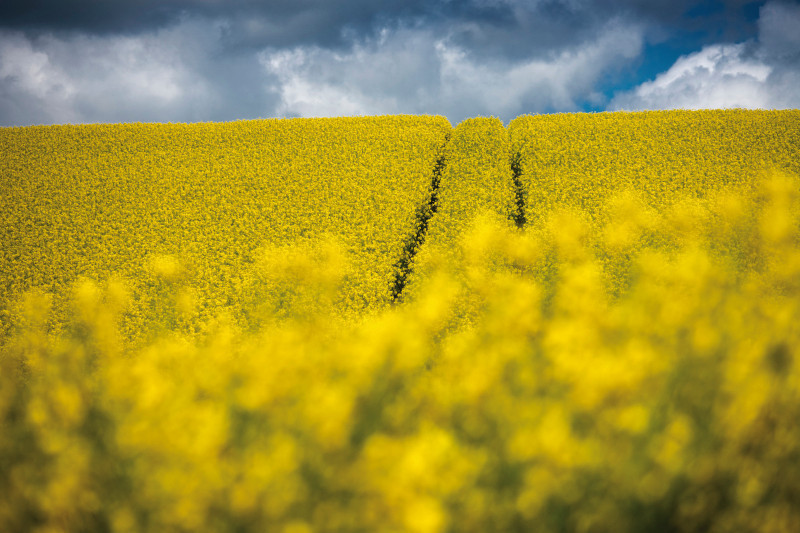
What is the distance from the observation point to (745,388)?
1.95m

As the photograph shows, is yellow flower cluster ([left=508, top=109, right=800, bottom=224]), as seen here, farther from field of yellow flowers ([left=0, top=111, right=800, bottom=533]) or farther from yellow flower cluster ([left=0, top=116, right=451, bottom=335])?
yellow flower cluster ([left=0, top=116, right=451, bottom=335])

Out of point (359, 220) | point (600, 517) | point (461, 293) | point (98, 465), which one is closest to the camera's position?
point (600, 517)

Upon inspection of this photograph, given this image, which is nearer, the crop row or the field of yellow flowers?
the field of yellow flowers

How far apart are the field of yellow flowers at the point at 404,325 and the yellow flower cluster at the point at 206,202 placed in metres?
0.07

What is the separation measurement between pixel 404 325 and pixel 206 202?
714cm

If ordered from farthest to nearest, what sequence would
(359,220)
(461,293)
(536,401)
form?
(359,220) → (461,293) → (536,401)

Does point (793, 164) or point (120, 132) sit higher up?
point (120, 132)

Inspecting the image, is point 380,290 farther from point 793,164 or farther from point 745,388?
point 793,164

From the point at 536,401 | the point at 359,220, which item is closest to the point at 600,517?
the point at 536,401

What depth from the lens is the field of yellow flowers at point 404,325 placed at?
172cm

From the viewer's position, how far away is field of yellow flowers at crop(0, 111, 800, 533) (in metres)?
1.72

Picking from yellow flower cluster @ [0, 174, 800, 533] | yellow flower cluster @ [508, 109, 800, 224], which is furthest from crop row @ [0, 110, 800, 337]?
yellow flower cluster @ [0, 174, 800, 533]

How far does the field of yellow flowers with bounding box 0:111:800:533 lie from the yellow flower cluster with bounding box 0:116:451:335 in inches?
2.8

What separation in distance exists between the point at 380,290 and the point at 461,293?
1406mm
